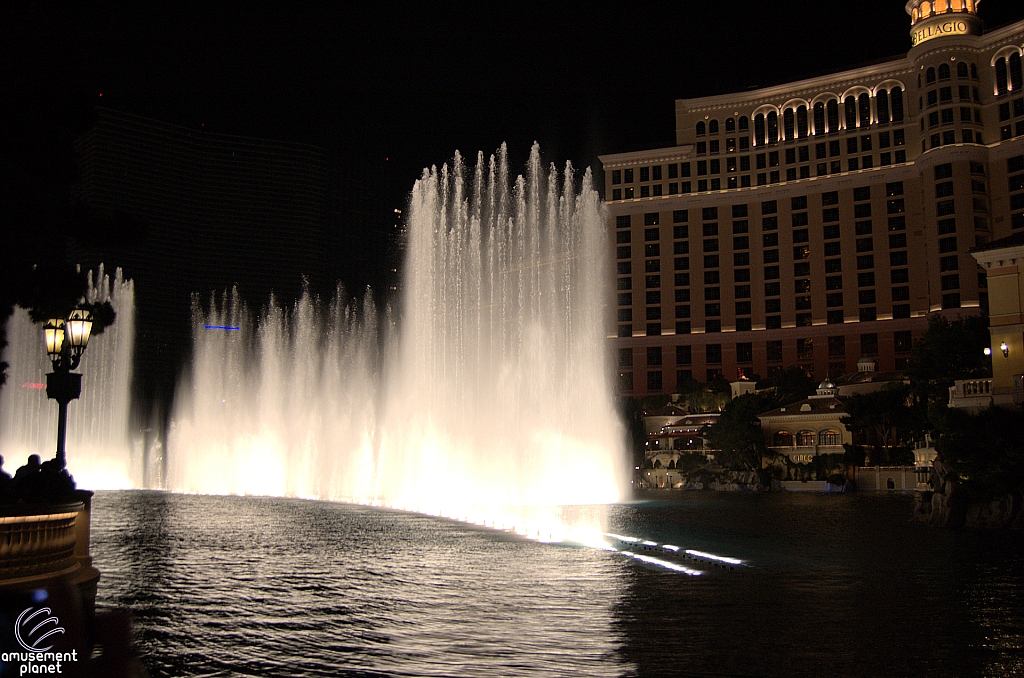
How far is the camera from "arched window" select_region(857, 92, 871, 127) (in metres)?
94.9

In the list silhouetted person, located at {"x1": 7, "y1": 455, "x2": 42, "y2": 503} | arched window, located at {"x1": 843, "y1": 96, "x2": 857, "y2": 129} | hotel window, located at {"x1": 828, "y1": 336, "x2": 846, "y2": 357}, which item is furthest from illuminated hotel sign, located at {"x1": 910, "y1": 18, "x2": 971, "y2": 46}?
silhouetted person, located at {"x1": 7, "y1": 455, "x2": 42, "y2": 503}

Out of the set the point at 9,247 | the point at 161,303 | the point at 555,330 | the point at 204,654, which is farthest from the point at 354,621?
the point at 161,303

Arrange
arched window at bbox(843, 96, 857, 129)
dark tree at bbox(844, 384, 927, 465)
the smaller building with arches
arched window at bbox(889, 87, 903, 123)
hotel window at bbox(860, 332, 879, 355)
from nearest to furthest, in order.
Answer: dark tree at bbox(844, 384, 927, 465) < the smaller building with arches < hotel window at bbox(860, 332, 879, 355) < arched window at bbox(889, 87, 903, 123) < arched window at bbox(843, 96, 857, 129)

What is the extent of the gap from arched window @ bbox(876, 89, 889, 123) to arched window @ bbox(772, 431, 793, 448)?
130 feet

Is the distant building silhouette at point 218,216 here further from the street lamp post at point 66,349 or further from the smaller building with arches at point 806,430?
the street lamp post at point 66,349

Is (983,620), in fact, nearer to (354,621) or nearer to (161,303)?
(354,621)

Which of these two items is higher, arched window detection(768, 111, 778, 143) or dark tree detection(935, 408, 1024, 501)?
arched window detection(768, 111, 778, 143)

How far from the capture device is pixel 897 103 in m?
93.1

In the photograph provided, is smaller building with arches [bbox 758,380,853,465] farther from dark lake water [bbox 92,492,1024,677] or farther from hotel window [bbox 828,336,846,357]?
dark lake water [bbox 92,492,1024,677]

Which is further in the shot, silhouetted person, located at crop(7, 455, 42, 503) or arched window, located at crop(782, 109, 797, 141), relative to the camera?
arched window, located at crop(782, 109, 797, 141)

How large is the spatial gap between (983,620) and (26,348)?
215ft

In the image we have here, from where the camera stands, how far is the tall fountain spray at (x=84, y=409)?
208 feet

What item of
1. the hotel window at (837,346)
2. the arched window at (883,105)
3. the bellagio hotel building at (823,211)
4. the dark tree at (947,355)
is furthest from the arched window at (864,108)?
the dark tree at (947,355)

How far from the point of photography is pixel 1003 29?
277ft
